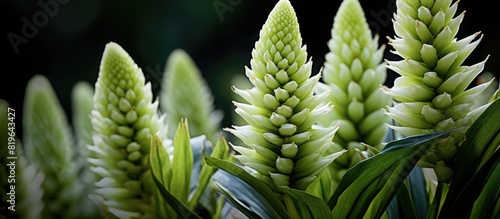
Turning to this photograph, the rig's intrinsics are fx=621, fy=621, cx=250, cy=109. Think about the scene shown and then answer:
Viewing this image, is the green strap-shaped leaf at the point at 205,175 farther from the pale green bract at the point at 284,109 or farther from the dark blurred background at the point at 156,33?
the dark blurred background at the point at 156,33

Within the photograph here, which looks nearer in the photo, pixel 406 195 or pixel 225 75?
pixel 406 195

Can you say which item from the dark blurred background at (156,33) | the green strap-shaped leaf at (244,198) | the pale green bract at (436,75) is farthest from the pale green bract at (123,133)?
the dark blurred background at (156,33)

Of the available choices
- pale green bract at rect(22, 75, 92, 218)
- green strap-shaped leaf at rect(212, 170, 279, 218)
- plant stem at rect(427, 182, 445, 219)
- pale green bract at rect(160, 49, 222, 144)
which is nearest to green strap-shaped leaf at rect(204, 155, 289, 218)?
green strap-shaped leaf at rect(212, 170, 279, 218)

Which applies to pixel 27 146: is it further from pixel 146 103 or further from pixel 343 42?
A: pixel 343 42

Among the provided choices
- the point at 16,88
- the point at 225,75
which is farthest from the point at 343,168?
the point at 16,88

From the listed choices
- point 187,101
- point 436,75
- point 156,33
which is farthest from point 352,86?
point 156,33

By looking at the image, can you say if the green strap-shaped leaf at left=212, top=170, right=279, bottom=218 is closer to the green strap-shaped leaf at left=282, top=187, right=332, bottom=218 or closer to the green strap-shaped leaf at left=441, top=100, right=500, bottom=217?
the green strap-shaped leaf at left=282, top=187, right=332, bottom=218

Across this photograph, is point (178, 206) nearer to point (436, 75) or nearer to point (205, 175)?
point (205, 175)
